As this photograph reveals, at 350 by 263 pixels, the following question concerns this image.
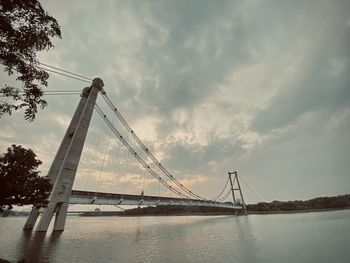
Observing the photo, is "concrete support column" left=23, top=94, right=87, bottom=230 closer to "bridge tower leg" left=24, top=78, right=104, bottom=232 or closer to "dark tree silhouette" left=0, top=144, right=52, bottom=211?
"bridge tower leg" left=24, top=78, right=104, bottom=232

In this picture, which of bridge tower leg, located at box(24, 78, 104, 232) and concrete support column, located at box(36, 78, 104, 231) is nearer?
concrete support column, located at box(36, 78, 104, 231)

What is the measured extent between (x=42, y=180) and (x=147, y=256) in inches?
409

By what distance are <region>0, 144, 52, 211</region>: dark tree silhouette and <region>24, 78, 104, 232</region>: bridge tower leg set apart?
45.5 ft

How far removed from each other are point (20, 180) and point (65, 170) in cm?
1653

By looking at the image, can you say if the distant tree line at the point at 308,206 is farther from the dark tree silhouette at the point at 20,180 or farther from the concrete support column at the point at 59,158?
the dark tree silhouette at the point at 20,180

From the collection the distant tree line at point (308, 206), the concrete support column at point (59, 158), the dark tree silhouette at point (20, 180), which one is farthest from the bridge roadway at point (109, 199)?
the distant tree line at point (308, 206)

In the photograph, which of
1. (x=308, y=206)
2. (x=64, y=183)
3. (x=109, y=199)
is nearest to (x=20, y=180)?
(x=64, y=183)

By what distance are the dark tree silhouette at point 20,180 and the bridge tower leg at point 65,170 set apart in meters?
13.9

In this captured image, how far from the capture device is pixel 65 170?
101 ft

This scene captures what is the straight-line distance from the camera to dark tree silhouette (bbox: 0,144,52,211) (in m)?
14.2

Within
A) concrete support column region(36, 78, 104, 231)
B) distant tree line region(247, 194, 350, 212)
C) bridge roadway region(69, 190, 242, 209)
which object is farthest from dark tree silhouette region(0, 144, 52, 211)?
distant tree line region(247, 194, 350, 212)

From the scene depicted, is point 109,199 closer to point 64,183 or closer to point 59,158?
point 64,183

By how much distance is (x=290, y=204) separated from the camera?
422ft

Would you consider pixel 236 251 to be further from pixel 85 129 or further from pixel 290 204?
pixel 290 204
